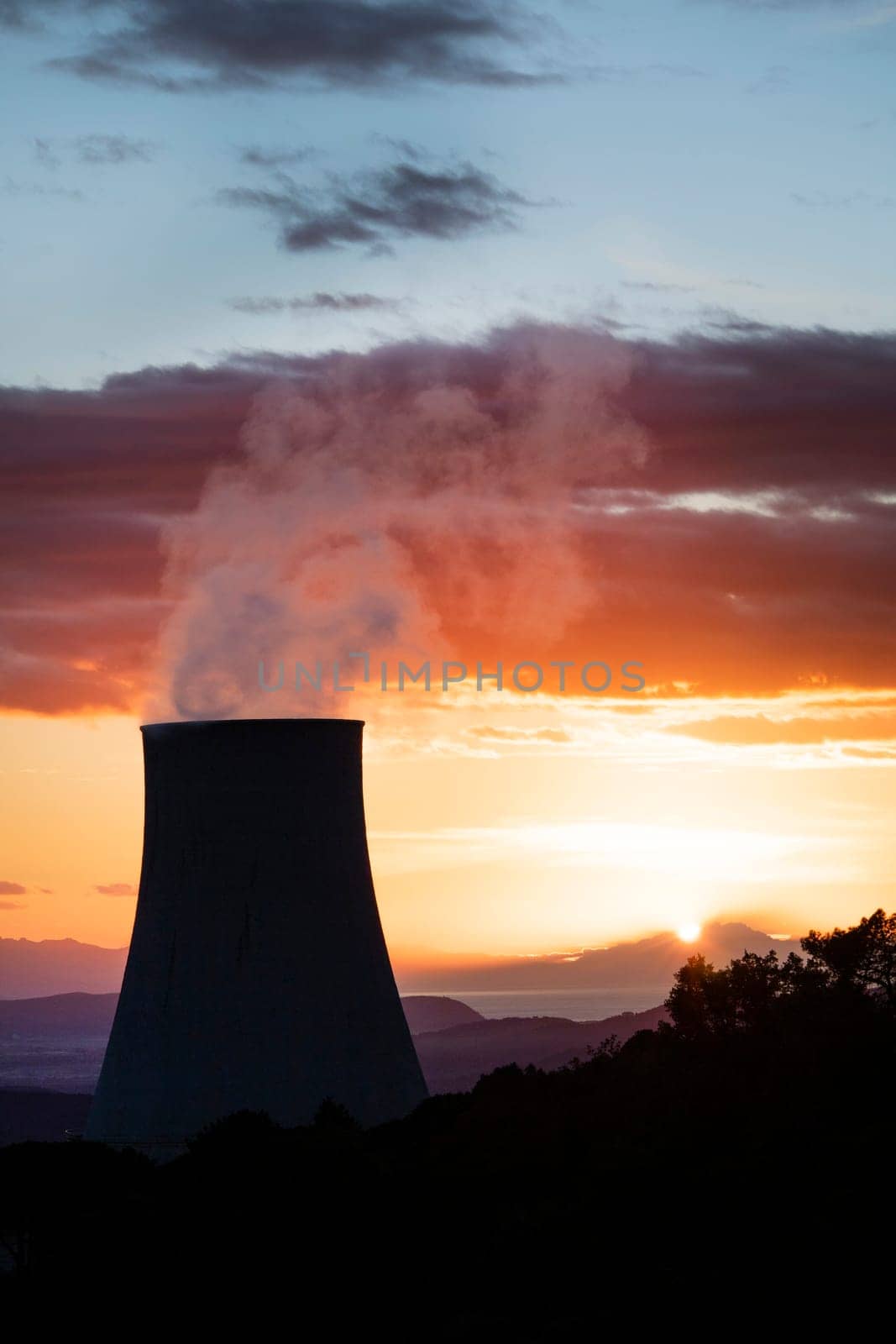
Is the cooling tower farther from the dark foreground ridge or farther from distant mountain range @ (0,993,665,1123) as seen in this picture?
distant mountain range @ (0,993,665,1123)

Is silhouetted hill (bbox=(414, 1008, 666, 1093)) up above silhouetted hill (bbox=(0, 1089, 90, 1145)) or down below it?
above

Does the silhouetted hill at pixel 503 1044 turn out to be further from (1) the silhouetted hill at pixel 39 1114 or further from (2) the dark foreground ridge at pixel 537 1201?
(2) the dark foreground ridge at pixel 537 1201

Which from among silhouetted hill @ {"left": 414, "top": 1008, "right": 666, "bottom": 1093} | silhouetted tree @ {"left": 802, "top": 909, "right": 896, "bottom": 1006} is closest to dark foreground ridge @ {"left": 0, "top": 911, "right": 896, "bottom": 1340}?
silhouetted tree @ {"left": 802, "top": 909, "right": 896, "bottom": 1006}

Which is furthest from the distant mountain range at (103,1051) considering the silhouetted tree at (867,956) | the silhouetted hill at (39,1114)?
the silhouetted tree at (867,956)

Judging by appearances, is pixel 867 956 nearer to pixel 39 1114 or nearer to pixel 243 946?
pixel 243 946

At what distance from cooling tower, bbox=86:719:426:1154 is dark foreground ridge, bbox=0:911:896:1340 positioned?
0.43 m

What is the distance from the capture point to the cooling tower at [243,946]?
1778 cm

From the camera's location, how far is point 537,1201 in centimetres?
1659

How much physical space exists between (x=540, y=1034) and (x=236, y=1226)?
125674 millimetres

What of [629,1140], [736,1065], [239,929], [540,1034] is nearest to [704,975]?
[736,1065]

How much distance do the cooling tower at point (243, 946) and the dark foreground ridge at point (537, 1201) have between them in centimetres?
43

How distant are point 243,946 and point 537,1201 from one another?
3.67 metres

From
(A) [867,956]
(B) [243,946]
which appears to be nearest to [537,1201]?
(B) [243,946]

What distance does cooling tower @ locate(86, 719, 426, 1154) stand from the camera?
17.8 metres
